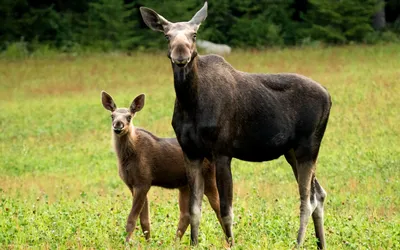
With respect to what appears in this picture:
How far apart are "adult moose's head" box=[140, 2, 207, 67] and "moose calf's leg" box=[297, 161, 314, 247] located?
6.69 feet

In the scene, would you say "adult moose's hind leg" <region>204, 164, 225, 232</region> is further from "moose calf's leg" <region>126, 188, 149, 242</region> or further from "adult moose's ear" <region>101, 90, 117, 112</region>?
"adult moose's ear" <region>101, 90, 117, 112</region>

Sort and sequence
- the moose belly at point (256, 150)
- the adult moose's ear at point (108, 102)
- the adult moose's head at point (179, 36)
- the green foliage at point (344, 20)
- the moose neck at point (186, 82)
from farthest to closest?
the green foliage at point (344, 20) < the adult moose's ear at point (108, 102) < the moose belly at point (256, 150) < the moose neck at point (186, 82) < the adult moose's head at point (179, 36)

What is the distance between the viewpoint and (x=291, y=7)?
2376 inches

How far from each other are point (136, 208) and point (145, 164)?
889mm

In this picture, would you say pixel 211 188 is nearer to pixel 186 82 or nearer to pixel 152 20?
pixel 186 82

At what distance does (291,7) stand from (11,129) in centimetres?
3657

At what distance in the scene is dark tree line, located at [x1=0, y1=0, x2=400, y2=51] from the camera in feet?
165

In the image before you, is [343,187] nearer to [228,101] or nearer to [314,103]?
[314,103]

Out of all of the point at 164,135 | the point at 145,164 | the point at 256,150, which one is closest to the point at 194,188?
the point at 256,150

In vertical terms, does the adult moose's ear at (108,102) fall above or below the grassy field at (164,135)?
above

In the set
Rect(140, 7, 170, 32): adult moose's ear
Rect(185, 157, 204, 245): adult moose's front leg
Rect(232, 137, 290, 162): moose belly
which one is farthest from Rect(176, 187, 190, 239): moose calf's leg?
Rect(140, 7, 170, 32): adult moose's ear

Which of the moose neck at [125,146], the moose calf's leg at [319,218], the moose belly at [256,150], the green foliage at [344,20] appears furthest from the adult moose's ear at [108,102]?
the green foliage at [344,20]

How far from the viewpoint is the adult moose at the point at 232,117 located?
370 inches

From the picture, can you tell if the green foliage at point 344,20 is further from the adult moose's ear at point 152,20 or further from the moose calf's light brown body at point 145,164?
the adult moose's ear at point 152,20
